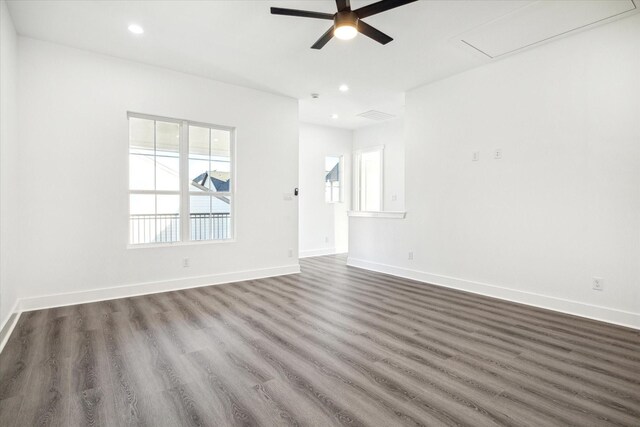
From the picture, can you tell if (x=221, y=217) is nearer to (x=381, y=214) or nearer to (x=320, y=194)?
(x=381, y=214)

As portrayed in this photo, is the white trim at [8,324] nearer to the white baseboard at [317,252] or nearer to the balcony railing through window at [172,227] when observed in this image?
the balcony railing through window at [172,227]

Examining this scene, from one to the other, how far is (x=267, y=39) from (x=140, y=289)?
3.36 m

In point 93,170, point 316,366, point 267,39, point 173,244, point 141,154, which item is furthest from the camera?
point 173,244

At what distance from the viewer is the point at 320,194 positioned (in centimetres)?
743

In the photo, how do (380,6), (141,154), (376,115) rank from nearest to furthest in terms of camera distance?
(380,6), (141,154), (376,115)

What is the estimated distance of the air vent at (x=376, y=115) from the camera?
6.30 meters

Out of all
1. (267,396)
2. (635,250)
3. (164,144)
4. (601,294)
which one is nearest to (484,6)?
(635,250)

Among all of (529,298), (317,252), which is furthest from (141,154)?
(529,298)

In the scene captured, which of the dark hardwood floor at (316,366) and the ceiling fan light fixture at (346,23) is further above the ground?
the ceiling fan light fixture at (346,23)

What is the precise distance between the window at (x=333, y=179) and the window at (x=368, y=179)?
40cm

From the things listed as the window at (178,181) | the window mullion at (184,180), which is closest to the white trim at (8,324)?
the window at (178,181)

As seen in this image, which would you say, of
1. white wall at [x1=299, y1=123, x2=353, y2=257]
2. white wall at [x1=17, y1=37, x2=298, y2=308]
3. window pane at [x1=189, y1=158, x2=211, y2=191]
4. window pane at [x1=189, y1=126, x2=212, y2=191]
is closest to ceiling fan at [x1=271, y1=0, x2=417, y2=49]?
white wall at [x1=17, y1=37, x2=298, y2=308]

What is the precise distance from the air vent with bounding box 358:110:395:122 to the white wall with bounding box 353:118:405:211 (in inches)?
12.3

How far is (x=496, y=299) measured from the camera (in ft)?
12.8
